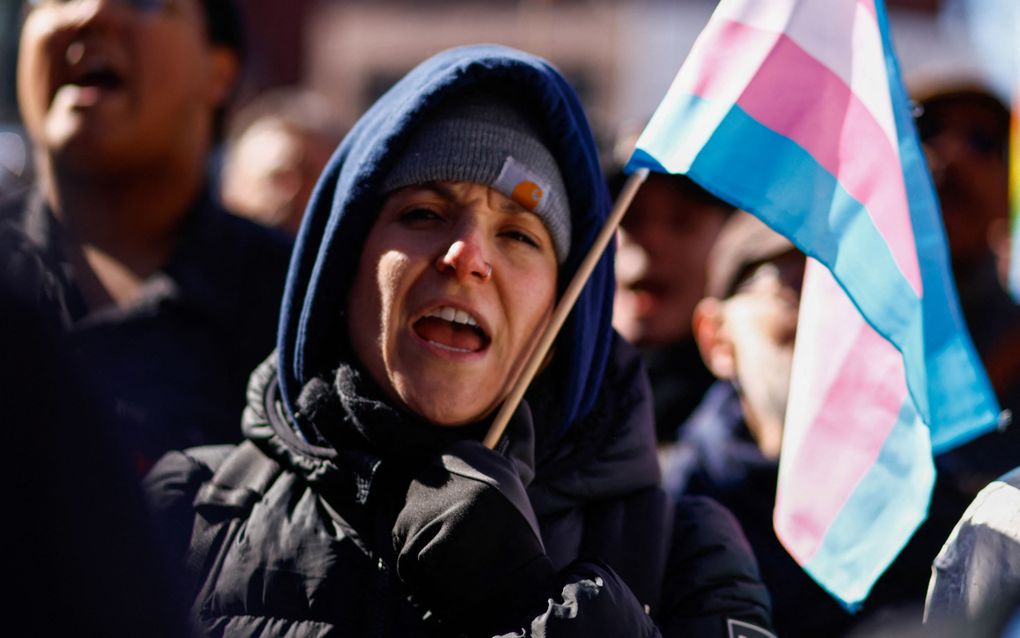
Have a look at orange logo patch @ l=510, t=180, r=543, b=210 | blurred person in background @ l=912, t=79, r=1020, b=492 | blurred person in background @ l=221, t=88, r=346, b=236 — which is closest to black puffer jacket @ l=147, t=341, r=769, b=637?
orange logo patch @ l=510, t=180, r=543, b=210

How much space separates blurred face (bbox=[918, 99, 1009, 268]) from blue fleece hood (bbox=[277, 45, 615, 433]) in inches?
79.3

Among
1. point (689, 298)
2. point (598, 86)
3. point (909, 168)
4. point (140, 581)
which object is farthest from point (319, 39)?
point (140, 581)

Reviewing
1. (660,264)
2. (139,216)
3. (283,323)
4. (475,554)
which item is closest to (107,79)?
(139,216)

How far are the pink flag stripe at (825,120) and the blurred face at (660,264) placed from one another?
70.4 inches

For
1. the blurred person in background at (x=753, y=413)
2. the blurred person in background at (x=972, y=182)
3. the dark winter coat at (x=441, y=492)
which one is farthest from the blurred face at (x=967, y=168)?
the dark winter coat at (x=441, y=492)

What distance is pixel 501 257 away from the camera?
7.57 feet

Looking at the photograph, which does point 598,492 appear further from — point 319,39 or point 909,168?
point 319,39

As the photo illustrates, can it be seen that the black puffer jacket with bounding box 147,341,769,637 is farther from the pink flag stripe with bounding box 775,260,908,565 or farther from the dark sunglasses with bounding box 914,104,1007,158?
the dark sunglasses with bounding box 914,104,1007,158

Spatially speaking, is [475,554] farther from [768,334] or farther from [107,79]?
[107,79]

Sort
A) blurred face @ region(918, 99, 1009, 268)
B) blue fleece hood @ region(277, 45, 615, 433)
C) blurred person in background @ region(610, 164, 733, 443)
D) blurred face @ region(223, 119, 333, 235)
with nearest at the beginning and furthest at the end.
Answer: blue fleece hood @ region(277, 45, 615, 433) → blurred face @ region(918, 99, 1009, 268) → blurred person in background @ region(610, 164, 733, 443) → blurred face @ region(223, 119, 333, 235)

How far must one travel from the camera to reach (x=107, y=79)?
341cm

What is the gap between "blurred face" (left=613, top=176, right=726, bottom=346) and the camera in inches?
172

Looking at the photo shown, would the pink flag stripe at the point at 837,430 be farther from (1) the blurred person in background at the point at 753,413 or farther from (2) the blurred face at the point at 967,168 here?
(2) the blurred face at the point at 967,168

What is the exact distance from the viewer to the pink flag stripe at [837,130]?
252cm
